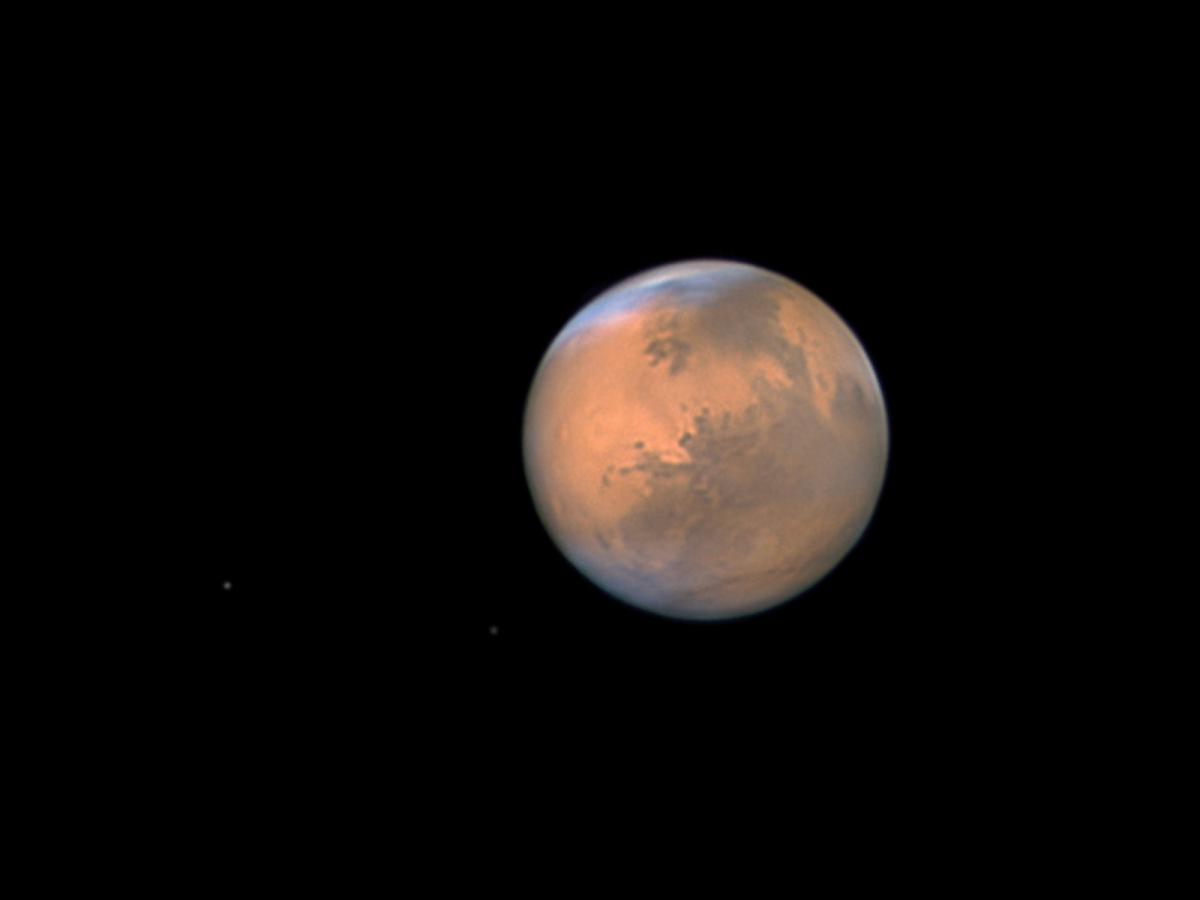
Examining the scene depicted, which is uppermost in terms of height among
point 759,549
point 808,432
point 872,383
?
point 872,383

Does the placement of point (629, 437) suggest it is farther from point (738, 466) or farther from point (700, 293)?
point (700, 293)

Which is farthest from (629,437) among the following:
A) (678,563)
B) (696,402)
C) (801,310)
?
(801,310)

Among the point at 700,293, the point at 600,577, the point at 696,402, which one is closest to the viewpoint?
the point at 696,402

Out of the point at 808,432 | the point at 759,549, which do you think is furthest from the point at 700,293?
the point at 759,549

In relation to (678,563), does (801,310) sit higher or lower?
higher

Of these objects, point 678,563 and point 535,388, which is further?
point 535,388

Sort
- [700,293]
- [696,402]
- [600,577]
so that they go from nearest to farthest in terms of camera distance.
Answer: [696,402]
[700,293]
[600,577]
